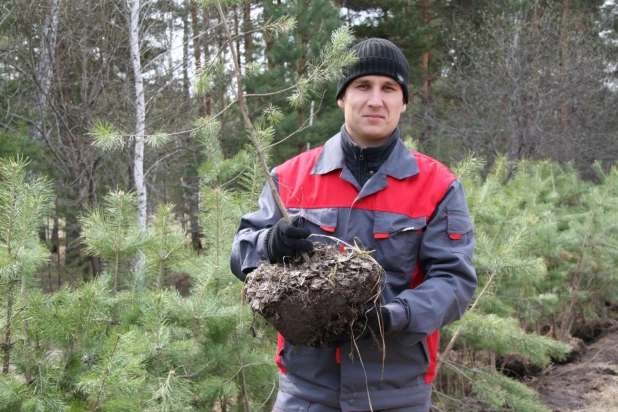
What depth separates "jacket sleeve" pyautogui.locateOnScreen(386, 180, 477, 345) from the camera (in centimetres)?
177

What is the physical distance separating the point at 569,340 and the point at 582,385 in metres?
1.28

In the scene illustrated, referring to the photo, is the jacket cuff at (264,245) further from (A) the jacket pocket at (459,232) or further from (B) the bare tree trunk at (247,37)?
(B) the bare tree trunk at (247,37)

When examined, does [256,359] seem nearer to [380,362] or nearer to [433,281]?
[380,362]

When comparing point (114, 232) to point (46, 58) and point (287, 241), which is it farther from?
point (46, 58)

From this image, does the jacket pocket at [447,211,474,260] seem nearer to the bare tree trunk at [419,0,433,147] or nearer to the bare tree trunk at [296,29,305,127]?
the bare tree trunk at [296,29,305,127]

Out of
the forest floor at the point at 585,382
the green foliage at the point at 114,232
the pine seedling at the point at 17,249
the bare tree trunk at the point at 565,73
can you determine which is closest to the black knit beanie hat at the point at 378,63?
the green foliage at the point at 114,232

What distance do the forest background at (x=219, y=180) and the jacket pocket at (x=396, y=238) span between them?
0.45m

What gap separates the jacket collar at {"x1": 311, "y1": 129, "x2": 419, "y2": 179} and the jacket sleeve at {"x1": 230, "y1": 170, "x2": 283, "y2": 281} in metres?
0.21

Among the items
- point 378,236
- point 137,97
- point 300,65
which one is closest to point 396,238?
point 378,236

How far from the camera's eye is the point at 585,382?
5.14 metres

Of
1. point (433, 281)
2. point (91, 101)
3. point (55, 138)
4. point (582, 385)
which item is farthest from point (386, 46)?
point (55, 138)

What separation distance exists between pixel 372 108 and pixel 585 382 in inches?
168

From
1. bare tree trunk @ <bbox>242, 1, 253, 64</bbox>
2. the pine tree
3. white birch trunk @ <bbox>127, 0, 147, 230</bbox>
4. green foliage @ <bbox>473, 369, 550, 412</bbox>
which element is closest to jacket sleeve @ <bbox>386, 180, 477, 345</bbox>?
the pine tree

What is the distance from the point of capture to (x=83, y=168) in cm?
839
